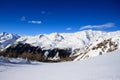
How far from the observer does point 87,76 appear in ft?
28.7

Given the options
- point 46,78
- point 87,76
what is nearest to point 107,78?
point 87,76

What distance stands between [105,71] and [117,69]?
60cm

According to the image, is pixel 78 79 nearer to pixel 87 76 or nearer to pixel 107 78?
pixel 87 76

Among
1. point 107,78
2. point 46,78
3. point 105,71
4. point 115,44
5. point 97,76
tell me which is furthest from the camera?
point 115,44

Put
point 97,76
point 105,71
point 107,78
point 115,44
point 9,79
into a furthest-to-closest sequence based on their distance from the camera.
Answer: point 115,44, point 9,79, point 105,71, point 97,76, point 107,78

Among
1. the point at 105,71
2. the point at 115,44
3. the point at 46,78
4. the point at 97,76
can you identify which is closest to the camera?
the point at 97,76

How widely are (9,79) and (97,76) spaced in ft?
18.0

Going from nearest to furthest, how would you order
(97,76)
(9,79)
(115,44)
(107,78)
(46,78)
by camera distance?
(107,78) → (97,76) → (46,78) → (9,79) → (115,44)

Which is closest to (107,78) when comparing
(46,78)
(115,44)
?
(46,78)

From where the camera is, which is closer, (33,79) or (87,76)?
(87,76)

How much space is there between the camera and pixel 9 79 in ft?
36.8

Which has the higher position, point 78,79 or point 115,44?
point 115,44

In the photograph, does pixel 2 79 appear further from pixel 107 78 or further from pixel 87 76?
pixel 107 78

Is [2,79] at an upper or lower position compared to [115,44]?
lower
